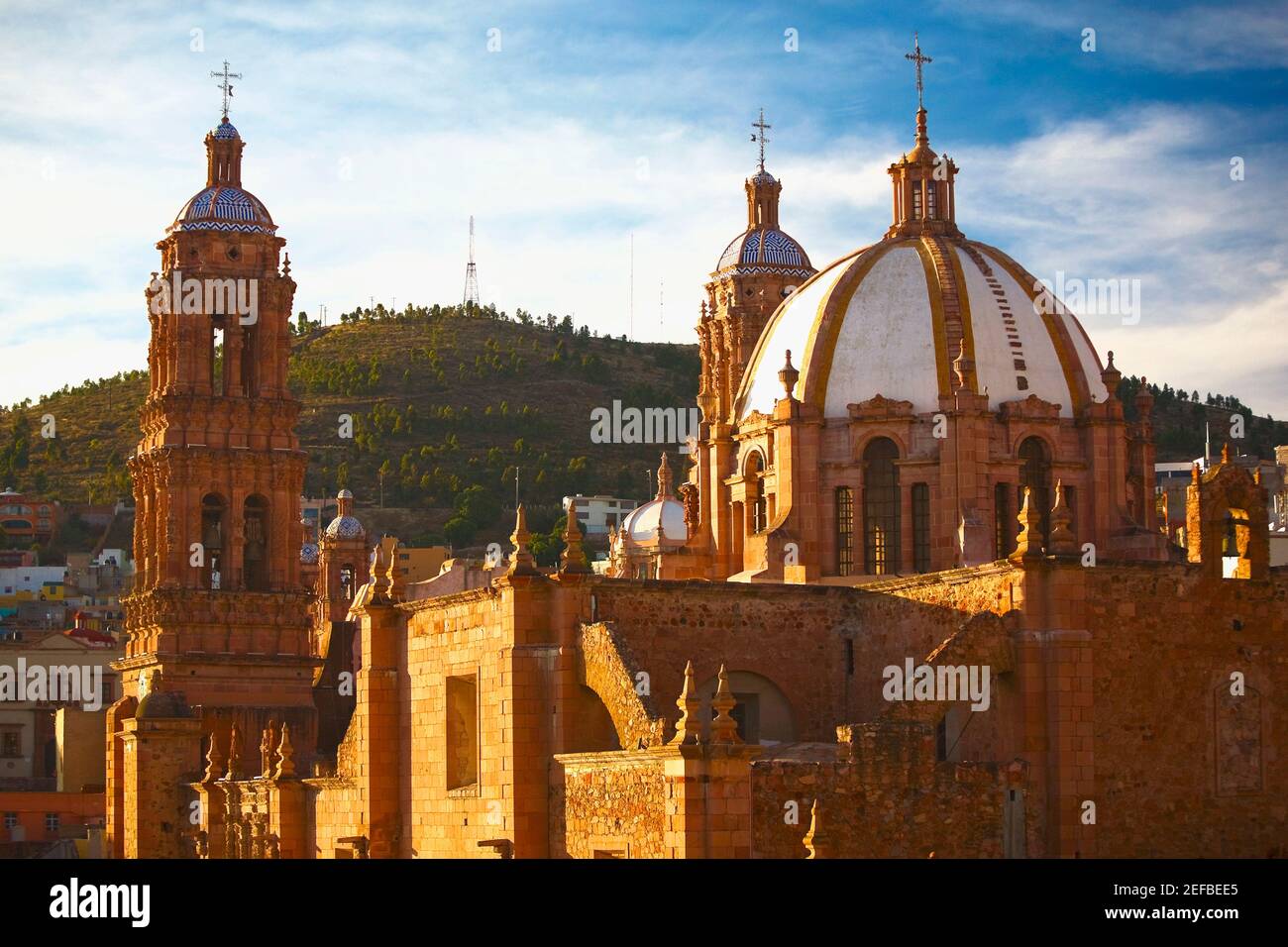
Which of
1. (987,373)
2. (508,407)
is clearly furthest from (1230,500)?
(508,407)

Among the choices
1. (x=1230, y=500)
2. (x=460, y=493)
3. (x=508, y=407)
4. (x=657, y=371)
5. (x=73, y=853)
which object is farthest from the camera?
(x=657, y=371)

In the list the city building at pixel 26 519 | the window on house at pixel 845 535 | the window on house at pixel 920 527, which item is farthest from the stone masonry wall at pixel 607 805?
the city building at pixel 26 519

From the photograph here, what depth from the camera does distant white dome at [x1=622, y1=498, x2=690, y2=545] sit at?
3029 inches

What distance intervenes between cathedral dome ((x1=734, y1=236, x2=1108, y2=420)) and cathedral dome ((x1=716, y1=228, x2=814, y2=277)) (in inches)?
718

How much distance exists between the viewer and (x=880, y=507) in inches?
1857

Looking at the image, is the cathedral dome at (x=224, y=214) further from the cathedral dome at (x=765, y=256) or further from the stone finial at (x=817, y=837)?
the stone finial at (x=817, y=837)

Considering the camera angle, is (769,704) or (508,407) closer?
(769,704)

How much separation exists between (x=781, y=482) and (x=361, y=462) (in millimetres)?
95794

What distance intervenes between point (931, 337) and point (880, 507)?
3429 millimetres

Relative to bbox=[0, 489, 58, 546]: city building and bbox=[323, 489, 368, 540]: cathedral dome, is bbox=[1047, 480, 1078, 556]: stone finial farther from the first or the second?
bbox=[0, 489, 58, 546]: city building

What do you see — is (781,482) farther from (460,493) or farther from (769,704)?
(460,493)

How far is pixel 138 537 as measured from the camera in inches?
2803

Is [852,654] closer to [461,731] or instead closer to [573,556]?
[573,556]
